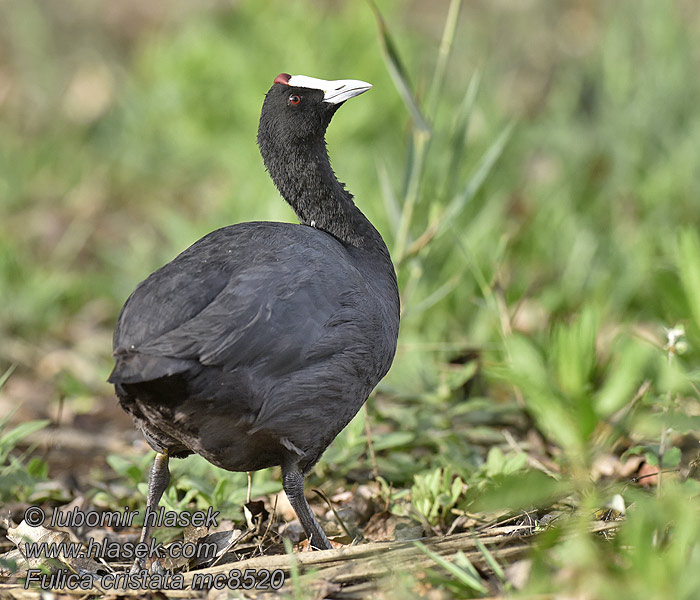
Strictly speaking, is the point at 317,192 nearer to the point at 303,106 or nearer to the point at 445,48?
the point at 303,106

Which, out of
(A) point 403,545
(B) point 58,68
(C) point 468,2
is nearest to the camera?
(A) point 403,545

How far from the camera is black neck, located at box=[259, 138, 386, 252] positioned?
3.49 metres

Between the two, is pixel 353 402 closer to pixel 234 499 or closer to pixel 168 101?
pixel 234 499

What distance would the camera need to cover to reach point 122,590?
2.71 m

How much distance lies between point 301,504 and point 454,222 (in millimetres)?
2434

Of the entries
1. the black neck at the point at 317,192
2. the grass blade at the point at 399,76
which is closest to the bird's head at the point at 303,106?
the black neck at the point at 317,192

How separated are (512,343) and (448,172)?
134 centimetres

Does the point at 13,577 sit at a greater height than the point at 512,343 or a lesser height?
lesser

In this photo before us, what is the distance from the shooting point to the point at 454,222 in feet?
16.7

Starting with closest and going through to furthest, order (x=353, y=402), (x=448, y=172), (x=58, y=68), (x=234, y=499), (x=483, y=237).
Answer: (x=353, y=402), (x=234, y=499), (x=448, y=172), (x=483, y=237), (x=58, y=68)

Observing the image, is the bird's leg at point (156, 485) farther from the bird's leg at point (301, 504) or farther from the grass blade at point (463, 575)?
the grass blade at point (463, 575)

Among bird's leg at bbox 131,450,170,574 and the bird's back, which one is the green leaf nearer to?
the bird's back

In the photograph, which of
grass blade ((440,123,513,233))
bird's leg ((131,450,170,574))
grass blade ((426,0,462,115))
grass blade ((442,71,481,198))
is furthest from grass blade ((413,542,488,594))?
grass blade ((426,0,462,115))

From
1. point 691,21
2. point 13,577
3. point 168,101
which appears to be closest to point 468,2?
point 691,21
